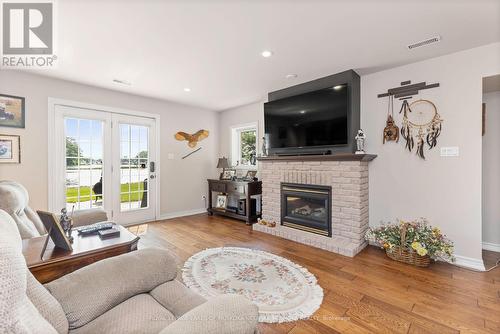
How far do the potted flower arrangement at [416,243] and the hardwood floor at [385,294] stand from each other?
0.10 meters

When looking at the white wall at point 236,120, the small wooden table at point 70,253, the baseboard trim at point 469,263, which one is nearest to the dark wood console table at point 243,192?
the white wall at point 236,120

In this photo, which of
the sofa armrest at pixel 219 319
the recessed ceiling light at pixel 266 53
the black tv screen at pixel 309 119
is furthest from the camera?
the black tv screen at pixel 309 119

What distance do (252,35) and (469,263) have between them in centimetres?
330

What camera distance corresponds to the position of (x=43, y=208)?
3371 millimetres

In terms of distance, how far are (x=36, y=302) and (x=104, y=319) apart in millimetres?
281

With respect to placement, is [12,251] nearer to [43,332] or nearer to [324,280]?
[43,332]

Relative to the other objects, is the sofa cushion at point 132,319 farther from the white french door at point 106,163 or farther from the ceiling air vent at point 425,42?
the white french door at point 106,163

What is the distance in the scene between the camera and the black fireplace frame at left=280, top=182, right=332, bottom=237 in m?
3.27

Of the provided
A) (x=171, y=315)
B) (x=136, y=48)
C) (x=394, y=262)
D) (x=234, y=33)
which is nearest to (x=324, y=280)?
(x=394, y=262)

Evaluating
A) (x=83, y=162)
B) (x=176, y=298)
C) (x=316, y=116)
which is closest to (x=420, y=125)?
(x=316, y=116)

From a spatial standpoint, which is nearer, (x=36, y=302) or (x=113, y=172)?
(x=36, y=302)

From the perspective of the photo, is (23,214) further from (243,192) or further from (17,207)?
(243,192)

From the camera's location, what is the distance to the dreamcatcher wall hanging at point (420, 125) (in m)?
2.71

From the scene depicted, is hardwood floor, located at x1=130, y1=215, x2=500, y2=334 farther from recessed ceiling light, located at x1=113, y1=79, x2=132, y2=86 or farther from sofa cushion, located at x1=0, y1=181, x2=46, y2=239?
recessed ceiling light, located at x1=113, y1=79, x2=132, y2=86
